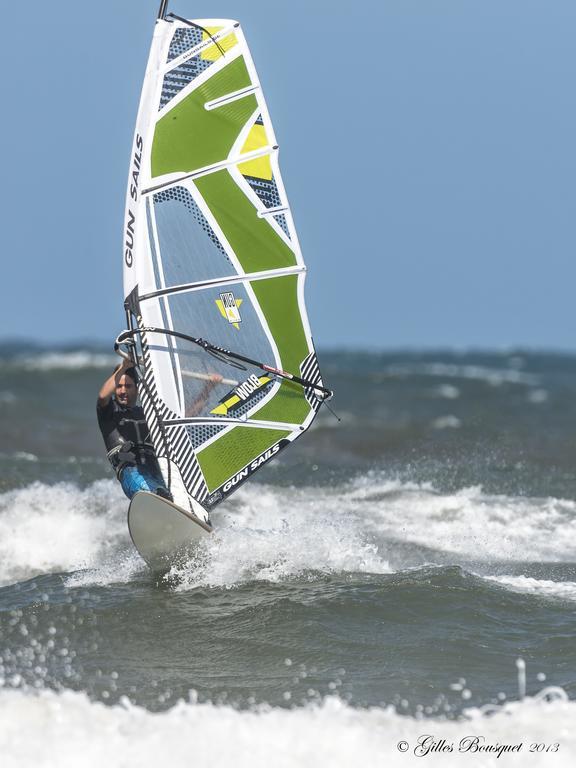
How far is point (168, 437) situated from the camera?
7.41 metres

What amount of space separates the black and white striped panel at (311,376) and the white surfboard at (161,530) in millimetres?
1277

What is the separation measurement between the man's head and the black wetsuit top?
0.05m

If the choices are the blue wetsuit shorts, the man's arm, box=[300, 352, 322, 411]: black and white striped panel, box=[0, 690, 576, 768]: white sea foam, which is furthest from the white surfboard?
box=[0, 690, 576, 768]: white sea foam

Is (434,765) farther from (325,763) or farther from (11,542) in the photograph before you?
(11,542)

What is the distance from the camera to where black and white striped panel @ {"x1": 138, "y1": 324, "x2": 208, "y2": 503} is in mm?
7309

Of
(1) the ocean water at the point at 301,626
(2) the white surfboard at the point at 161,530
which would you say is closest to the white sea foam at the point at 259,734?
(1) the ocean water at the point at 301,626

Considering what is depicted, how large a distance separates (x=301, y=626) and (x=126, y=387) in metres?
2.17

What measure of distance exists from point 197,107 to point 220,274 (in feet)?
3.82

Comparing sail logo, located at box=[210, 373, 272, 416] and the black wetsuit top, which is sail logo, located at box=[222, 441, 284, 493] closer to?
sail logo, located at box=[210, 373, 272, 416]

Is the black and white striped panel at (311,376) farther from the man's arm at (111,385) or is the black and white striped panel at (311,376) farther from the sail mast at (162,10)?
the sail mast at (162,10)

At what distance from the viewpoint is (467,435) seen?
1622 centimetres

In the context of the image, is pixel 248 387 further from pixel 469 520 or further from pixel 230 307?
pixel 469 520

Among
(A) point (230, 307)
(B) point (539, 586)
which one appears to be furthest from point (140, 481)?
(B) point (539, 586)

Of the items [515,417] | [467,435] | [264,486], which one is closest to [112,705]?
[264,486]
